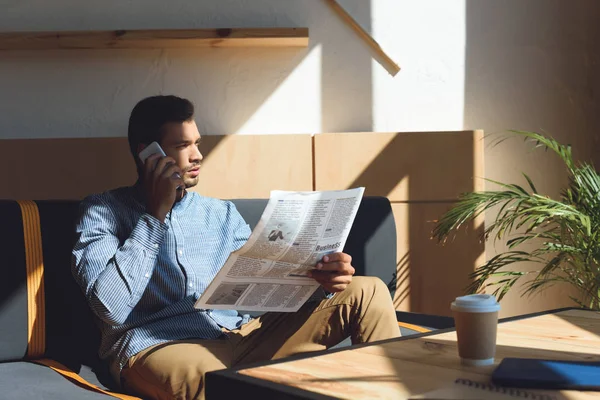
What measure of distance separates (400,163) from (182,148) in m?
1.27

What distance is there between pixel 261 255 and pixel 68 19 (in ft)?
6.64

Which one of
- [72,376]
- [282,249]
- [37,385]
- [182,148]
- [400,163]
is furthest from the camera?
[400,163]

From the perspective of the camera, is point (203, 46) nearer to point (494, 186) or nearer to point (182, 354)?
point (494, 186)

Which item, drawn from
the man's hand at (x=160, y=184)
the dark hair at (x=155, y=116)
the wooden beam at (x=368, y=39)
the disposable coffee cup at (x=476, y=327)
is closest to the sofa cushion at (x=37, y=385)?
the man's hand at (x=160, y=184)

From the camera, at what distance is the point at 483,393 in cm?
127

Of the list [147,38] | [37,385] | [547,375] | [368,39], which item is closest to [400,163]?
[368,39]

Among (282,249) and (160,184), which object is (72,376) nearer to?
(160,184)

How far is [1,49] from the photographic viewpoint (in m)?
3.40

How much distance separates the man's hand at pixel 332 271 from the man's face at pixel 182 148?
63 cm

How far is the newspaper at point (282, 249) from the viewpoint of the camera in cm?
188

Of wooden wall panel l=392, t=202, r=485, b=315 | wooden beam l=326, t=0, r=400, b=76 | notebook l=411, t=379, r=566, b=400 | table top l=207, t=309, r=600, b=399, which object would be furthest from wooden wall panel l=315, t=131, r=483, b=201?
notebook l=411, t=379, r=566, b=400

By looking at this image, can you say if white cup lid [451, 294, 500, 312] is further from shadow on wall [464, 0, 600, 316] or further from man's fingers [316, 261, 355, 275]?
shadow on wall [464, 0, 600, 316]

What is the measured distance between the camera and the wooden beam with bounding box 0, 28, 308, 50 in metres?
3.36

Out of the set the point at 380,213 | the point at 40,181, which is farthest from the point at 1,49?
the point at 380,213
